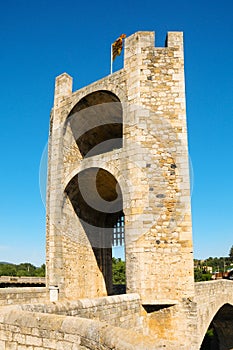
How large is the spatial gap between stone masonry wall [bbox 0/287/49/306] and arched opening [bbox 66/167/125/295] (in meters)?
3.13

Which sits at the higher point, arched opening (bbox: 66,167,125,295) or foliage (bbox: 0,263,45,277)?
arched opening (bbox: 66,167,125,295)

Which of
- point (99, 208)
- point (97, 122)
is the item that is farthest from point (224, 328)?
point (97, 122)

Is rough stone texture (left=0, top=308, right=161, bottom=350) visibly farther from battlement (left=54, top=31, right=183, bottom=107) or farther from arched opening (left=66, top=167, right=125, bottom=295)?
battlement (left=54, top=31, right=183, bottom=107)

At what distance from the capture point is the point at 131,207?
322 inches

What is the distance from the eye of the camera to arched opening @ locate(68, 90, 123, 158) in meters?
10.6

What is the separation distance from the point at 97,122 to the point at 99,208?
3452 millimetres

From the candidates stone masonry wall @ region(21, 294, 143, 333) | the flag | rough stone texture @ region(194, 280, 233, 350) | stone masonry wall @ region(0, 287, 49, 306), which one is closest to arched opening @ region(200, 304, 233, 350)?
rough stone texture @ region(194, 280, 233, 350)

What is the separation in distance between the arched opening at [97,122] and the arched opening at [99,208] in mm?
1277

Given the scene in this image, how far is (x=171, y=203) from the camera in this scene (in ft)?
26.8

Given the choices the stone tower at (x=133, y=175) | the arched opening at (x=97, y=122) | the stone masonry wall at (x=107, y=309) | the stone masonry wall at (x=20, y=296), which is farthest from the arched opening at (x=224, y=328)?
the stone masonry wall at (x=107, y=309)

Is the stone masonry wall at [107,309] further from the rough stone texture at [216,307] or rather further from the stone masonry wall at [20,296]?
the stone masonry wall at [20,296]

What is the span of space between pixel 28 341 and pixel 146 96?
6.62 metres

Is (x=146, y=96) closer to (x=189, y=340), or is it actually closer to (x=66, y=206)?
(x=66, y=206)

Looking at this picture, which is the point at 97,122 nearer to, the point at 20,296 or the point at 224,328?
the point at 20,296
